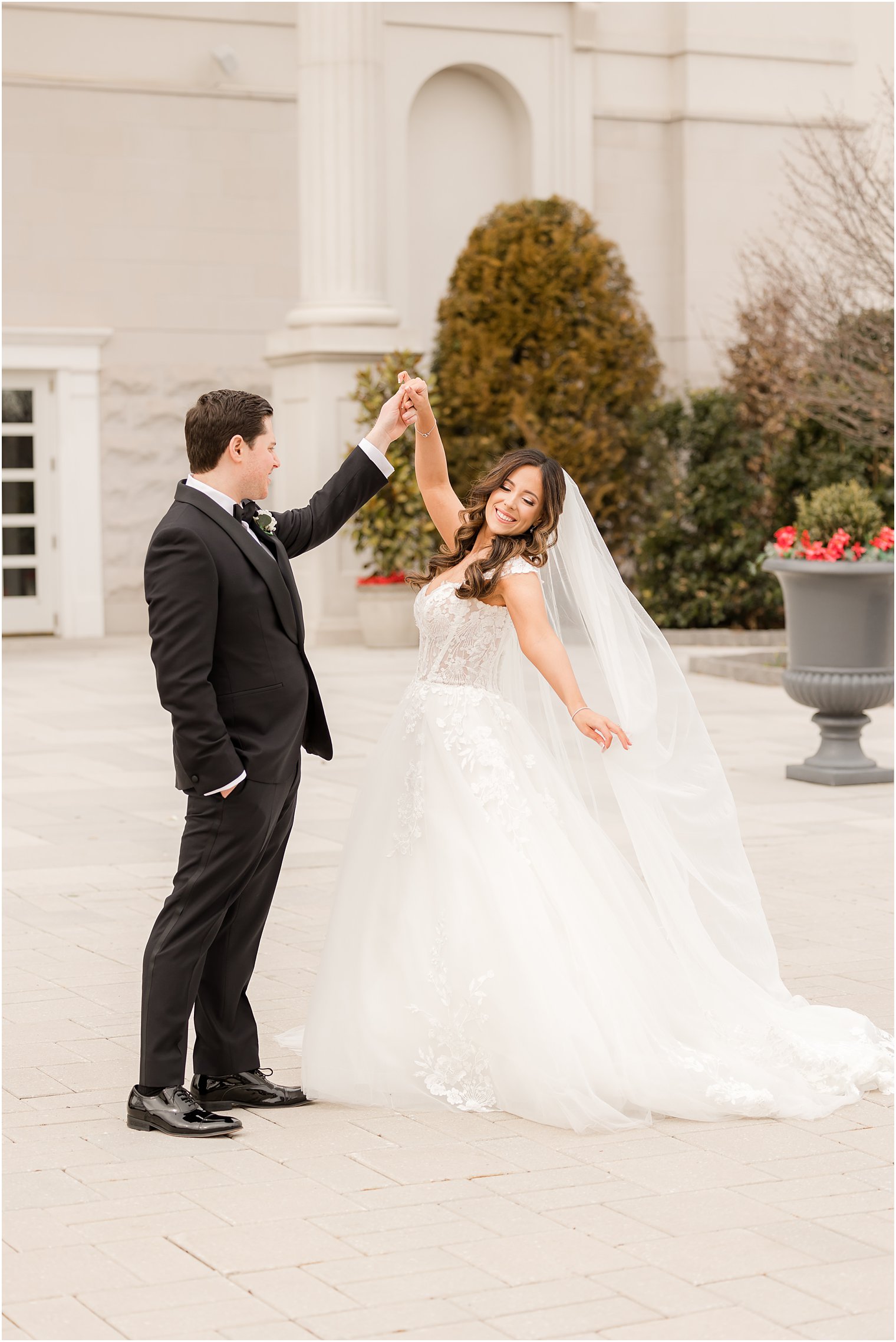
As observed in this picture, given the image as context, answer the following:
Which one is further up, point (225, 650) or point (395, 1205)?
point (225, 650)

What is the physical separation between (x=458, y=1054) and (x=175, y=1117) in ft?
2.45

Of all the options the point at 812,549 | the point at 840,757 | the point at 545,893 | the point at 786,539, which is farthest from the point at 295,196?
the point at 545,893

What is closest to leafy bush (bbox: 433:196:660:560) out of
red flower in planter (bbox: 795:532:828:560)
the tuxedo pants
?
red flower in planter (bbox: 795:532:828:560)

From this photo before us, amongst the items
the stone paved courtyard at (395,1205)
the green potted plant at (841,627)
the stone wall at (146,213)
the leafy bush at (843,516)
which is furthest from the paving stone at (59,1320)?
the stone wall at (146,213)

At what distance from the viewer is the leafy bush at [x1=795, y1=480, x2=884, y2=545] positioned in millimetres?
10141

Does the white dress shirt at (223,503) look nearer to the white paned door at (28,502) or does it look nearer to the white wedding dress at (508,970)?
the white wedding dress at (508,970)

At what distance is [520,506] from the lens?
4.96m

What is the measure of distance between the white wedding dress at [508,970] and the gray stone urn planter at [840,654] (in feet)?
16.2

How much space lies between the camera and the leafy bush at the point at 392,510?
16.4 meters

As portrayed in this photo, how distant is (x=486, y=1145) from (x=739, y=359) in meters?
14.2

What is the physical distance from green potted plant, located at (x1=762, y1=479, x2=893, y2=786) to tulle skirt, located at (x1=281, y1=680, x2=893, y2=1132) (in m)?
4.94

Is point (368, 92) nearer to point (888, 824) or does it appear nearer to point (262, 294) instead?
point (262, 294)

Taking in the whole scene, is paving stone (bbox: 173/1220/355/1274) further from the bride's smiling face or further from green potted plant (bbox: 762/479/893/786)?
green potted plant (bbox: 762/479/893/786)

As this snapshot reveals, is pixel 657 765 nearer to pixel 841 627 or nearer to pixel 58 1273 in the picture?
pixel 58 1273
